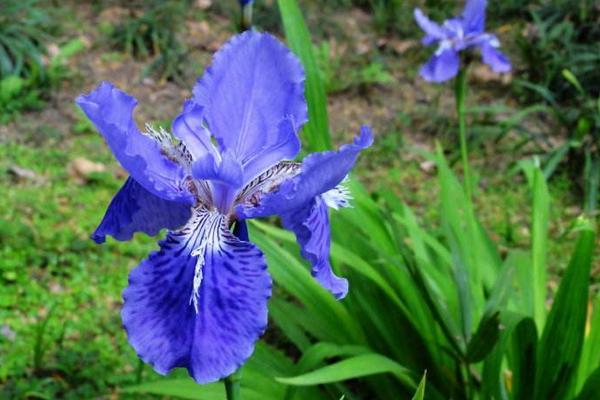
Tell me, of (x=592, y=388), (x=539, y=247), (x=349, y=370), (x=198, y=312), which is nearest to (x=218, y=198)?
(x=198, y=312)

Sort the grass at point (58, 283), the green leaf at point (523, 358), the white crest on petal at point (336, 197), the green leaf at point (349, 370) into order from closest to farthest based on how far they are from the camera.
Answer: the white crest on petal at point (336, 197), the green leaf at point (349, 370), the green leaf at point (523, 358), the grass at point (58, 283)

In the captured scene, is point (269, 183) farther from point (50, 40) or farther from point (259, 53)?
point (50, 40)

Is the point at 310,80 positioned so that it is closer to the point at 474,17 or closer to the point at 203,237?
the point at 474,17

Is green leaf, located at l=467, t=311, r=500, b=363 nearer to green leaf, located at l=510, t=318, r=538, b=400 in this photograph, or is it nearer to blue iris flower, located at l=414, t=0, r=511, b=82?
green leaf, located at l=510, t=318, r=538, b=400

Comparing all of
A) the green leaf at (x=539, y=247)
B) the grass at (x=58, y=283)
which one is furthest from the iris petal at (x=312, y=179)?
the grass at (x=58, y=283)

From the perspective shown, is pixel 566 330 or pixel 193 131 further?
pixel 566 330

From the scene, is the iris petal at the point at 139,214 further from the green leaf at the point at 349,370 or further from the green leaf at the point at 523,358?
the green leaf at the point at 523,358
